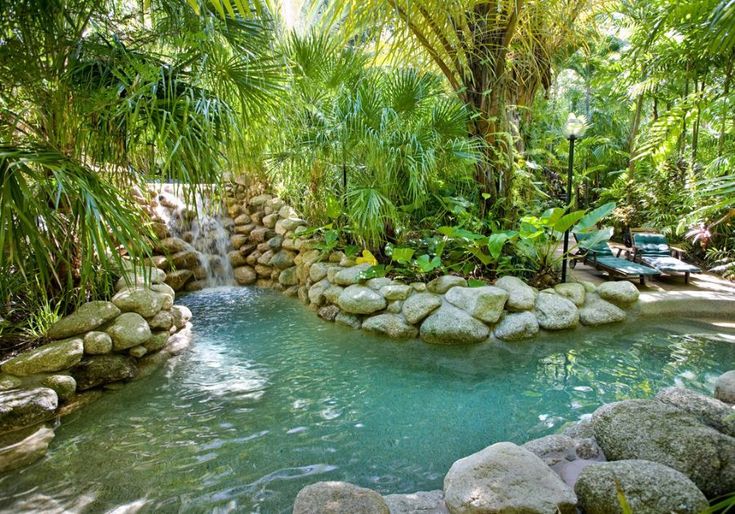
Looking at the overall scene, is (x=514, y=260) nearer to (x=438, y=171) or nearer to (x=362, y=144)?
(x=438, y=171)

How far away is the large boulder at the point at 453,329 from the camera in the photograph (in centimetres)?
394

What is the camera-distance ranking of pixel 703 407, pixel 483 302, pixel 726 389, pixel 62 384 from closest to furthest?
pixel 703 407 < pixel 726 389 < pixel 62 384 < pixel 483 302

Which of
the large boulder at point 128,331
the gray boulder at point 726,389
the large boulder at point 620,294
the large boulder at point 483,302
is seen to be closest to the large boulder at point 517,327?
the large boulder at point 483,302

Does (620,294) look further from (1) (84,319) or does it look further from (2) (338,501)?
(1) (84,319)

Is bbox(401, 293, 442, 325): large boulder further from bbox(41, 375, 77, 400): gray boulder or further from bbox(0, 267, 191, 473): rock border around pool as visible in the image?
bbox(41, 375, 77, 400): gray boulder

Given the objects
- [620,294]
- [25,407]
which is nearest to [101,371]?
[25,407]

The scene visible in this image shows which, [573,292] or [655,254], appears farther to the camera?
[655,254]

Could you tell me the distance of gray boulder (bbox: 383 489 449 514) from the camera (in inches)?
70.2

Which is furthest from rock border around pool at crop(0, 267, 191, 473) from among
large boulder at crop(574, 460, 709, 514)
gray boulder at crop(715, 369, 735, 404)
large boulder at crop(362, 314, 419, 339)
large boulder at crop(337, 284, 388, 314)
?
gray boulder at crop(715, 369, 735, 404)

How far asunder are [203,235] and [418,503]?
6.02 m

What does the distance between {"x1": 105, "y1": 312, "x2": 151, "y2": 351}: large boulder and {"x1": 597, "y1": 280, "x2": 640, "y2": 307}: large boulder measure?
468 centimetres

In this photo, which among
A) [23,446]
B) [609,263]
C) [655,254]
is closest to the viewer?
[23,446]

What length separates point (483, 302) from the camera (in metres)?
4.07

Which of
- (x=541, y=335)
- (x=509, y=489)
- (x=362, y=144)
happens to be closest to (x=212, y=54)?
(x=362, y=144)
